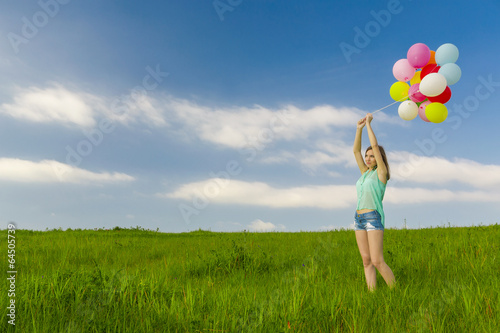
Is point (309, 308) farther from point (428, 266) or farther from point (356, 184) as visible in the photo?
point (428, 266)

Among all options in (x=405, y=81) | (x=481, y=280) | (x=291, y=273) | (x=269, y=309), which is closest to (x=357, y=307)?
(x=269, y=309)

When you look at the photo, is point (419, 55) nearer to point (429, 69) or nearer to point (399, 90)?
point (429, 69)

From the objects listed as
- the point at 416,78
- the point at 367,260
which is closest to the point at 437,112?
the point at 416,78

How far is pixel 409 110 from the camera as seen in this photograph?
6.59 meters

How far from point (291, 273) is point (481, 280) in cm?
325

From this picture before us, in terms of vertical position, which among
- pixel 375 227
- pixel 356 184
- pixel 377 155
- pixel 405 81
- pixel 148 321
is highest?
pixel 405 81

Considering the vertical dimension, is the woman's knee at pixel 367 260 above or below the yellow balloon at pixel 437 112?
below

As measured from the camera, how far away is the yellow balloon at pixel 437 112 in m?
6.22

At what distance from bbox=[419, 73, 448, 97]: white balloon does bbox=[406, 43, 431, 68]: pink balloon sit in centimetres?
60

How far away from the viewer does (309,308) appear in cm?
394

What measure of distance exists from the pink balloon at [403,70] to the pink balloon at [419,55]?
12cm

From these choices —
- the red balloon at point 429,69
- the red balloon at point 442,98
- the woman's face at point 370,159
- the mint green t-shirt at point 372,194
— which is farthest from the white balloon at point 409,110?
the mint green t-shirt at point 372,194

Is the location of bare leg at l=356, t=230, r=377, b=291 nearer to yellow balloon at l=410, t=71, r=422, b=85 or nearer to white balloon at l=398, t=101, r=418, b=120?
white balloon at l=398, t=101, r=418, b=120

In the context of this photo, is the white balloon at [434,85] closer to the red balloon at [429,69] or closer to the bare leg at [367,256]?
the red balloon at [429,69]
